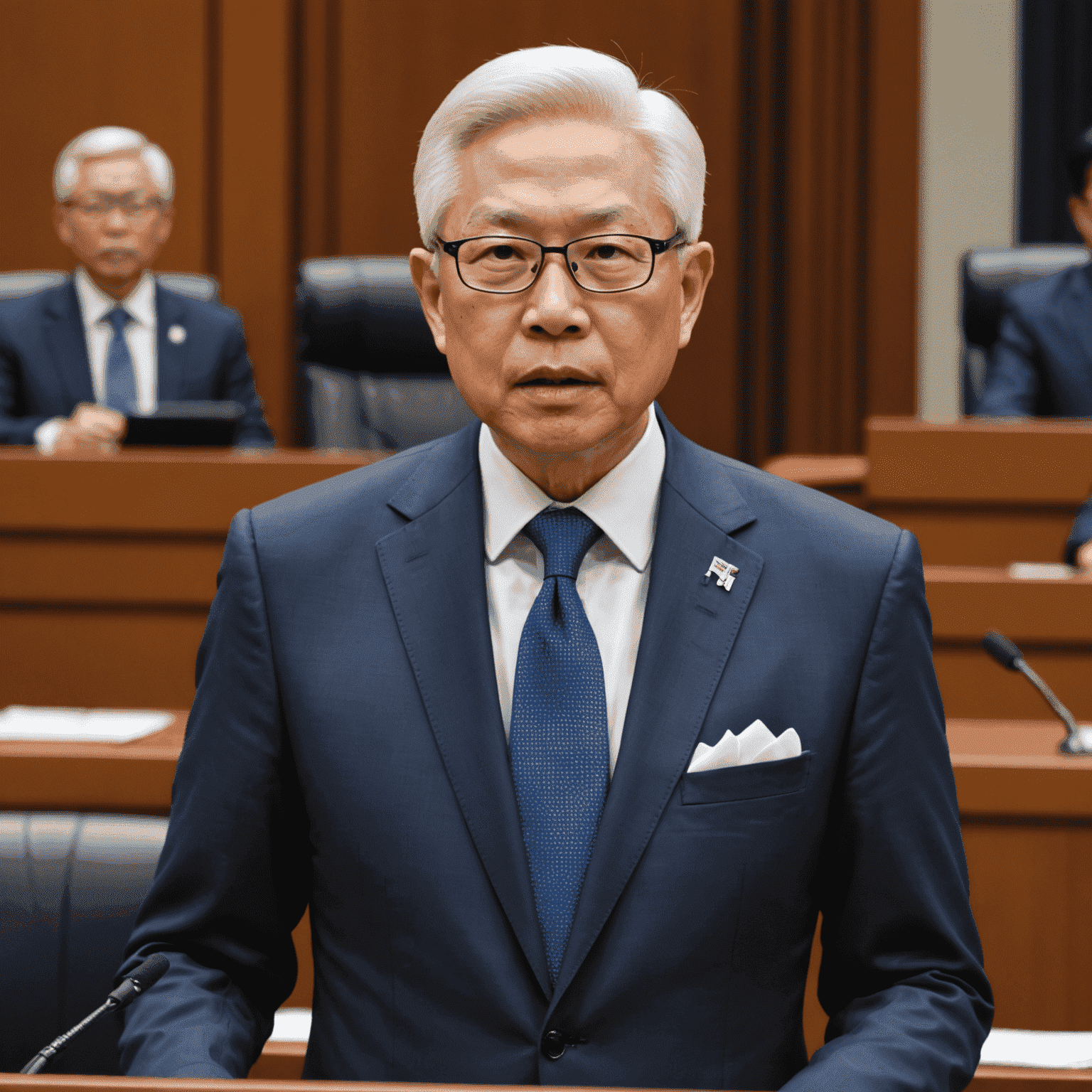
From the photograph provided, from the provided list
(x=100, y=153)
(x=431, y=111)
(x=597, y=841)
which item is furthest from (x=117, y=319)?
(x=597, y=841)

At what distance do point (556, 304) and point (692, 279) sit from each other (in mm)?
138

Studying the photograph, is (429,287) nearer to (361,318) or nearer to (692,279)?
(692,279)

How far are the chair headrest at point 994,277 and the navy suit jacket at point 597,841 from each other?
105 inches

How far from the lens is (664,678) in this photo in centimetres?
93

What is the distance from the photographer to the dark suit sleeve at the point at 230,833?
0.92 metres

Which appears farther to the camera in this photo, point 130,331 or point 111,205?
point 130,331

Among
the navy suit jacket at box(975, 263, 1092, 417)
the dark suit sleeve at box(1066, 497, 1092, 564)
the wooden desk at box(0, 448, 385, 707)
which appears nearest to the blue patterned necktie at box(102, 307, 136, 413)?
the wooden desk at box(0, 448, 385, 707)

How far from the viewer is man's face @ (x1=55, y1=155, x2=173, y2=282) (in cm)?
330

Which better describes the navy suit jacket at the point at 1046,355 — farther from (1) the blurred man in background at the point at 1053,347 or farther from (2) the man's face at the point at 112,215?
(2) the man's face at the point at 112,215

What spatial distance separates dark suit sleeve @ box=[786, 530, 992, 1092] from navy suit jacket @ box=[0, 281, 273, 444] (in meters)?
2.56

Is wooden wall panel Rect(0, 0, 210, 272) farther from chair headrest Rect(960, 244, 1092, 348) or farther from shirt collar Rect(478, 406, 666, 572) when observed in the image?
shirt collar Rect(478, 406, 666, 572)

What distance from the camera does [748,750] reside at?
0.91m

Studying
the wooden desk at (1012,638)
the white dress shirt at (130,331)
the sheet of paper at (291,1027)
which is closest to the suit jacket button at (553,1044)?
the sheet of paper at (291,1027)

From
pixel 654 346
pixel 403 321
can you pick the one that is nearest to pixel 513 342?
pixel 654 346
